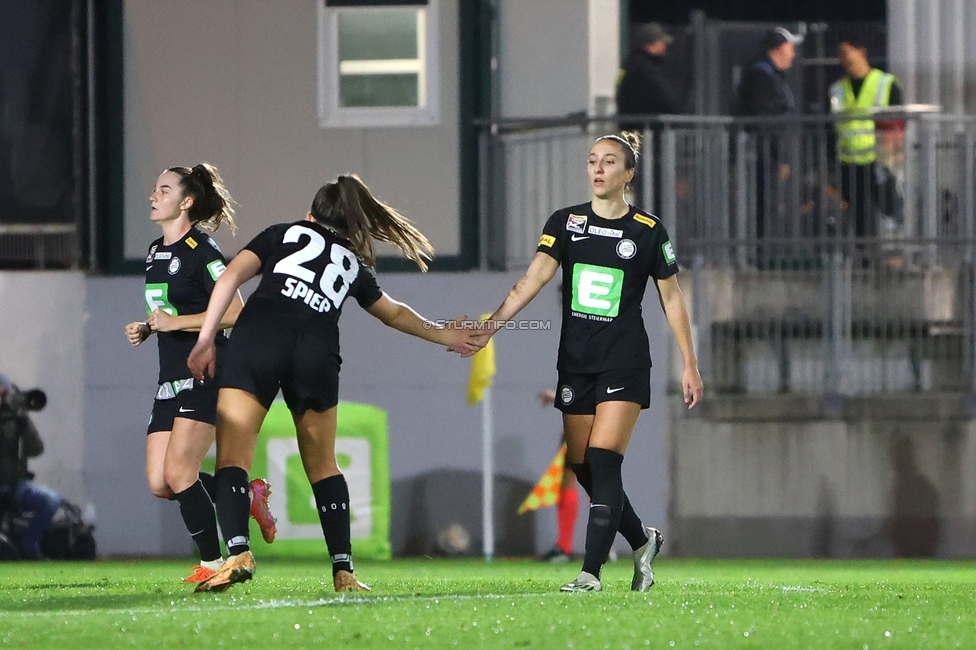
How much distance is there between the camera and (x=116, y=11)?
52.2 ft

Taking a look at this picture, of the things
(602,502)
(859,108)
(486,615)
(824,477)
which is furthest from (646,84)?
(486,615)

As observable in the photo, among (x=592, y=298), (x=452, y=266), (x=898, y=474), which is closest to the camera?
(x=592, y=298)

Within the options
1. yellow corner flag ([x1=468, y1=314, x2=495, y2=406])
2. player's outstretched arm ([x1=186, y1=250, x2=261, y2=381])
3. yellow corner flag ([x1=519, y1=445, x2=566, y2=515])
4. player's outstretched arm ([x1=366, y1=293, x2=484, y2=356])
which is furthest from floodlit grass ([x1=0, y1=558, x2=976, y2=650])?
yellow corner flag ([x1=468, y1=314, x2=495, y2=406])

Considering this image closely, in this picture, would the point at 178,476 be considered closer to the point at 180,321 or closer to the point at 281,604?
the point at 180,321

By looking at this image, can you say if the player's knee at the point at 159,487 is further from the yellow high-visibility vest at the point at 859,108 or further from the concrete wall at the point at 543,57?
the yellow high-visibility vest at the point at 859,108

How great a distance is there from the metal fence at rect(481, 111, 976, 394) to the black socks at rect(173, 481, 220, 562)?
677cm

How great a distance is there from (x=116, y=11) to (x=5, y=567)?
5.37 meters

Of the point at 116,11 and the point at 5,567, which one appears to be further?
the point at 116,11

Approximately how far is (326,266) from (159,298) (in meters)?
1.21

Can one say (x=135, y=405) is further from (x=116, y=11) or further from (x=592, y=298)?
(x=592, y=298)

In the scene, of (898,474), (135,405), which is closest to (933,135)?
(898,474)

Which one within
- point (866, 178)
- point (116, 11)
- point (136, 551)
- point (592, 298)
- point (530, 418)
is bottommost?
point (136, 551)

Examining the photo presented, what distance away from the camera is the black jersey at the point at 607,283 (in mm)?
8008

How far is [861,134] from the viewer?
15.1 m
